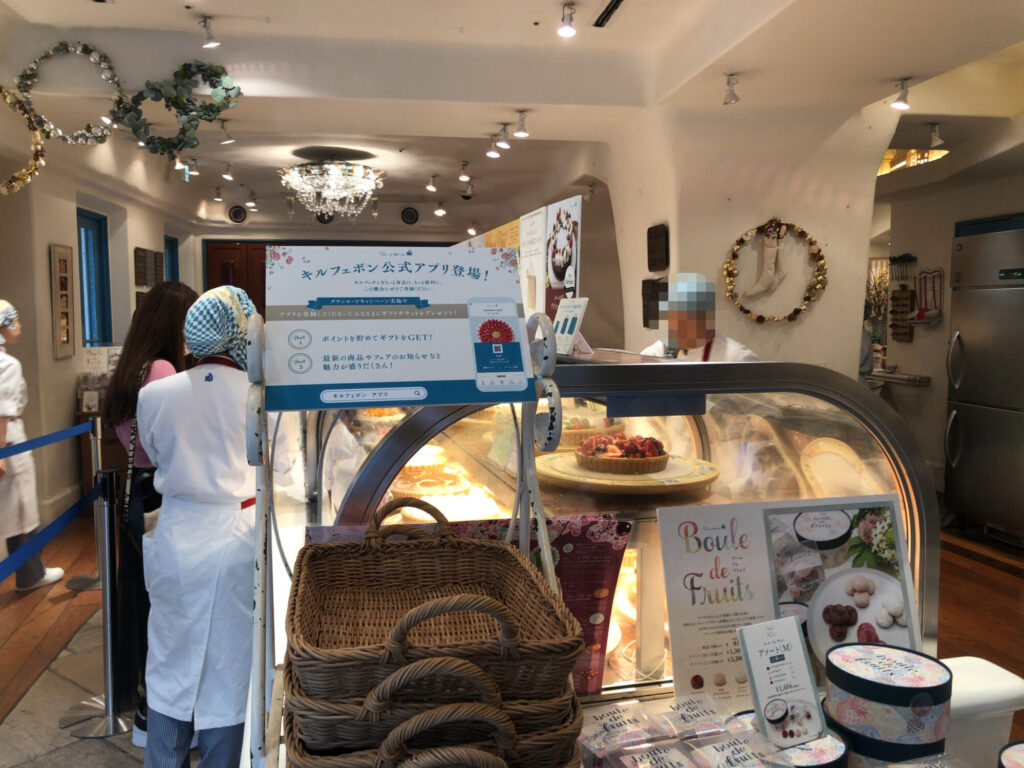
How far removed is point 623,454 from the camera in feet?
5.67

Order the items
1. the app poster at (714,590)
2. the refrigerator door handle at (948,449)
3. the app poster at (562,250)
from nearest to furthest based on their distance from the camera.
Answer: the app poster at (714,590) → the app poster at (562,250) → the refrigerator door handle at (948,449)

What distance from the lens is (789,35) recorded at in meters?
3.52

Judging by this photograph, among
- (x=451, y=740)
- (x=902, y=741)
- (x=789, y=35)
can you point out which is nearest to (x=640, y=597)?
(x=902, y=741)

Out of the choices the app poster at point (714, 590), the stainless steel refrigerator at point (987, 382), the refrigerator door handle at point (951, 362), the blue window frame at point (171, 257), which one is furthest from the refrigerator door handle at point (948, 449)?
the blue window frame at point (171, 257)

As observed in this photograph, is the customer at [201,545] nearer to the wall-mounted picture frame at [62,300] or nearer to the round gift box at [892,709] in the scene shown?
the round gift box at [892,709]

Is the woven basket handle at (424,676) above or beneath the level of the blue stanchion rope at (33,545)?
above

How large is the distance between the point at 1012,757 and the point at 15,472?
4591mm

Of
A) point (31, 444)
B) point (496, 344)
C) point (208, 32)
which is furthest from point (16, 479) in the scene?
point (496, 344)

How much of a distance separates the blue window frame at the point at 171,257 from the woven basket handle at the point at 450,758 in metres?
10.3

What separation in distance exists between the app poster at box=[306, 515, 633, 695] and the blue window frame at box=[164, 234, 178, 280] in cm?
987

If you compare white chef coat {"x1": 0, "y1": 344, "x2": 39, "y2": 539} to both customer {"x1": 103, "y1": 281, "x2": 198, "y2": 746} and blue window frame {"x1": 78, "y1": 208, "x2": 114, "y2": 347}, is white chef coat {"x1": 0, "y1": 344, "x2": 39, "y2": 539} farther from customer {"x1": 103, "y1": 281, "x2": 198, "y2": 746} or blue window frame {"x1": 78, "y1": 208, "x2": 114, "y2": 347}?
blue window frame {"x1": 78, "y1": 208, "x2": 114, "y2": 347}

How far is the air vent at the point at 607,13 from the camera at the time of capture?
395 centimetres

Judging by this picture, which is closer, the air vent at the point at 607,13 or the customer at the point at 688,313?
the customer at the point at 688,313

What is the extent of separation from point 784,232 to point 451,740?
4.72 m
